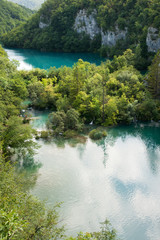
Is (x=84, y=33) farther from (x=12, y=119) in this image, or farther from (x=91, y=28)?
(x=12, y=119)

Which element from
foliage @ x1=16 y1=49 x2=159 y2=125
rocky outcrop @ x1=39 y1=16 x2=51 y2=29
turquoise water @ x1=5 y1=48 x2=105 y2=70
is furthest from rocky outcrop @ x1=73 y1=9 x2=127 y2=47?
foliage @ x1=16 y1=49 x2=159 y2=125

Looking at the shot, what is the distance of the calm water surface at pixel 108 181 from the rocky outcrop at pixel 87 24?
220 ft

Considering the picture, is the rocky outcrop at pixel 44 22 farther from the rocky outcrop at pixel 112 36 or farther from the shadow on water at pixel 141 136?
the shadow on water at pixel 141 136

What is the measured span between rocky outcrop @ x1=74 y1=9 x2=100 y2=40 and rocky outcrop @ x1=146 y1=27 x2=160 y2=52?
3755 cm

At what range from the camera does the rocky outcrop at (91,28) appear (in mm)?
80231

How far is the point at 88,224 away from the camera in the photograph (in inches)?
754

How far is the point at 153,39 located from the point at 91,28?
41.3m

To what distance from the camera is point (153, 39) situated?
182ft

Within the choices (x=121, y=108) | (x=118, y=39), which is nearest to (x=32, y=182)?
(x=121, y=108)

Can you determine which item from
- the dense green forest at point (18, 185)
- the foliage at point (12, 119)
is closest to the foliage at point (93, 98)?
the dense green forest at point (18, 185)

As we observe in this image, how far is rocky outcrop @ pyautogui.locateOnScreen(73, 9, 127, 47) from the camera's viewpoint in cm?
8023

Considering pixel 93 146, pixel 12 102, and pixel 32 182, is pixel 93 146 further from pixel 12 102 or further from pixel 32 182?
pixel 12 102

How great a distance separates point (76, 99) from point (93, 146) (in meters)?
8.95

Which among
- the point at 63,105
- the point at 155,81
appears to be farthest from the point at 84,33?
the point at 63,105
